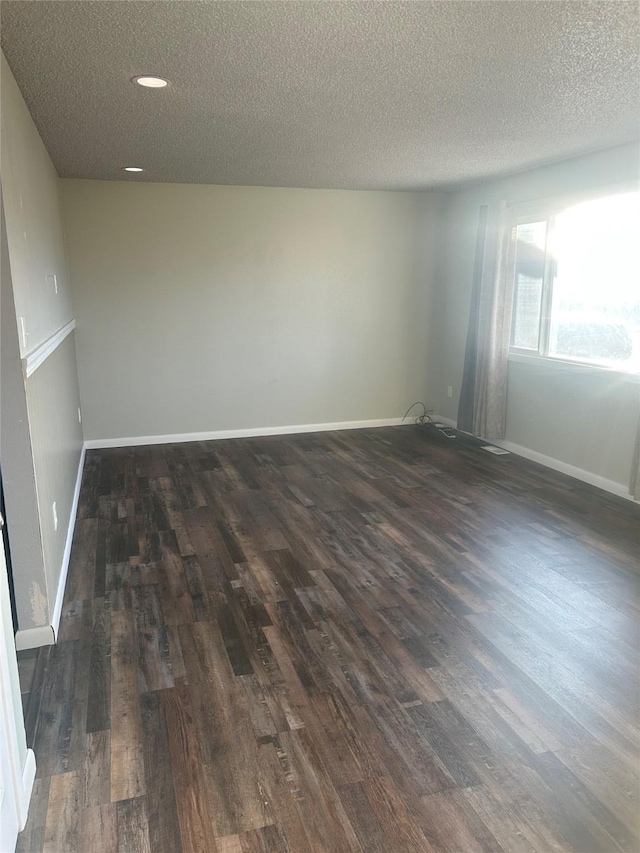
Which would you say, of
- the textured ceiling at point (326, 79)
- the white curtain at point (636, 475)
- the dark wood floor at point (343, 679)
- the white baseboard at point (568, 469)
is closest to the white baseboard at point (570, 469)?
the white baseboard at point (568, 469)

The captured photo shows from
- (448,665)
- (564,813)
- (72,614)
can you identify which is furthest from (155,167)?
(564,813)

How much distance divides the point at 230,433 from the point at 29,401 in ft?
11.6

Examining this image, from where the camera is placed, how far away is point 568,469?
479 cm

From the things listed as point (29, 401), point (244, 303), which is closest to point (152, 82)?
point (29, 401)

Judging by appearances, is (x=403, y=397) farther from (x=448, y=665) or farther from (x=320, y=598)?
(x=448, y=665)

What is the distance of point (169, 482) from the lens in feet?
15.1

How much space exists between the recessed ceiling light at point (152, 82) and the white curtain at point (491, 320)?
332cm

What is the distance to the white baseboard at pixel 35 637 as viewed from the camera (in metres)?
2.49

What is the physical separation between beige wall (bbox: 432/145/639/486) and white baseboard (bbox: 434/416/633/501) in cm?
3

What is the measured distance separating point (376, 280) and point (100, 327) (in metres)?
2.68

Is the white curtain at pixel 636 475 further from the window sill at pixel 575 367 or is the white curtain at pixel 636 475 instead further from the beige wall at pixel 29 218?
the beige wall at pixel 29 218

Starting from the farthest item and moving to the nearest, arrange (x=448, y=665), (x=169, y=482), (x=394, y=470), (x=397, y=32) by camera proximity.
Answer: (x=394, y=470), (x=169, y=482), (x=448, y=665), (x=397, y=32)

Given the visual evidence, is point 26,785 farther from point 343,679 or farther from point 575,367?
point 575,367

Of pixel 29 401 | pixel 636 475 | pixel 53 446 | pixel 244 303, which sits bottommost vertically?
pixel 636 475
